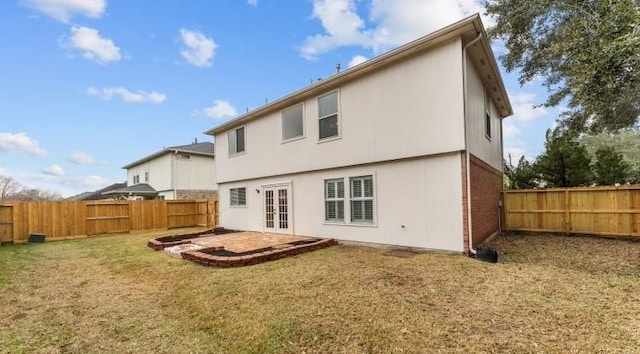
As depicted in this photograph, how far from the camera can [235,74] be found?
54.0ft

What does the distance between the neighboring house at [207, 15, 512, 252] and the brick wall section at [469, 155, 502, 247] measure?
0.03 m

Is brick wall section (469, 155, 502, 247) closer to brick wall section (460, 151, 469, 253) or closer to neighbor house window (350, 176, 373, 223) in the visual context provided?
brick wall section (460, 151, 469, 253)

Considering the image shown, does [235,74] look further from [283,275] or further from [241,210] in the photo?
[283,275]

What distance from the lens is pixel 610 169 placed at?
39.5 feet

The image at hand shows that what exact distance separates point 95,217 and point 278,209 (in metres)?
9.65

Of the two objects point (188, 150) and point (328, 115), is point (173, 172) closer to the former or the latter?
point (188, 150)

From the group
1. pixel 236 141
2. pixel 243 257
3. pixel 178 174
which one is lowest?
pixel 243 257

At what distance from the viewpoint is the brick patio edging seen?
7637 mm

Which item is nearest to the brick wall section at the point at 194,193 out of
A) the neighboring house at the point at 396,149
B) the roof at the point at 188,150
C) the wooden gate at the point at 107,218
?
the roof at the point at 188,150

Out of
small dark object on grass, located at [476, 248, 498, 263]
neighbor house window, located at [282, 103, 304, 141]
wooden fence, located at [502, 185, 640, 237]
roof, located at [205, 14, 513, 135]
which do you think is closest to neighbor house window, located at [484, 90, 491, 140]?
roof, located at [205, 14, 513, 135]

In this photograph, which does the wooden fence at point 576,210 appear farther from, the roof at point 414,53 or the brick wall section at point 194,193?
the brick wall section at point 194,193

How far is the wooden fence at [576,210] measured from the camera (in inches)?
370

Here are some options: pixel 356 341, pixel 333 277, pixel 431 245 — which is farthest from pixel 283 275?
pixel 431 245

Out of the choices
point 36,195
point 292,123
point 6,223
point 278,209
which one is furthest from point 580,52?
point 36,195
